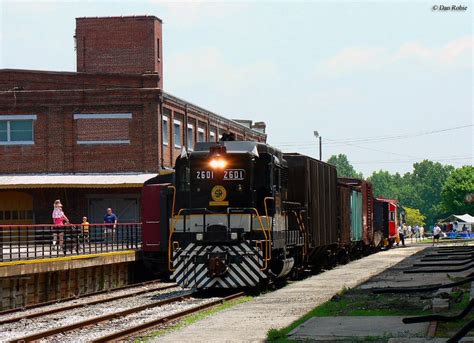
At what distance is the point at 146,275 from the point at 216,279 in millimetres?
13562

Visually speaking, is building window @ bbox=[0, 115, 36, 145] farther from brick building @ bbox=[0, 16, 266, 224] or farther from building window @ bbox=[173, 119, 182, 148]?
building window @ bbox=[173, 119, 182, 148]

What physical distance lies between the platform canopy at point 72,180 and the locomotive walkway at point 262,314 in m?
22.7

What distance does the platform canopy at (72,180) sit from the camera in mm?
50156

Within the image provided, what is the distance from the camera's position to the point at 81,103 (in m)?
51.9

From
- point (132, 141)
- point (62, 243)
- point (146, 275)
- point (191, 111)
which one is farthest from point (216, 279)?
point (191, 111)

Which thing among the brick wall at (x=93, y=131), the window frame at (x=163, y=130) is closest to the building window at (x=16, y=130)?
the brick wall at (x=93, y=131)

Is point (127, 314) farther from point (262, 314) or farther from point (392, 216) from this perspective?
point (392, 216)

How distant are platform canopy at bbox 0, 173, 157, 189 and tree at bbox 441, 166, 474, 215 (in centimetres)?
12789

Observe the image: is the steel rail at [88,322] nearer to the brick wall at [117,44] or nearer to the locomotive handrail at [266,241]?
the locomotive handrail at [266,241]

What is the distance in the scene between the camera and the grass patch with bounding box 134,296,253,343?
645 inches

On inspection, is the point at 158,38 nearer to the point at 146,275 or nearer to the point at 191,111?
the point at 191,111

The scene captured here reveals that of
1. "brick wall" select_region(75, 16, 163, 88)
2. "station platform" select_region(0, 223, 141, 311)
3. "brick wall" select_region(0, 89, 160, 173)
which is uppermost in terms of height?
"brick wall" select_region(75, 16, 163, 88)

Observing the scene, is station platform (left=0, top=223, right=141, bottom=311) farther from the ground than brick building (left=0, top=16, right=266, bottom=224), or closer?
closer

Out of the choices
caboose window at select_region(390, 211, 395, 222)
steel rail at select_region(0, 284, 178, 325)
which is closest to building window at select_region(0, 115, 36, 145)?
steel rail at select_region(0, 284, 178, 325)
